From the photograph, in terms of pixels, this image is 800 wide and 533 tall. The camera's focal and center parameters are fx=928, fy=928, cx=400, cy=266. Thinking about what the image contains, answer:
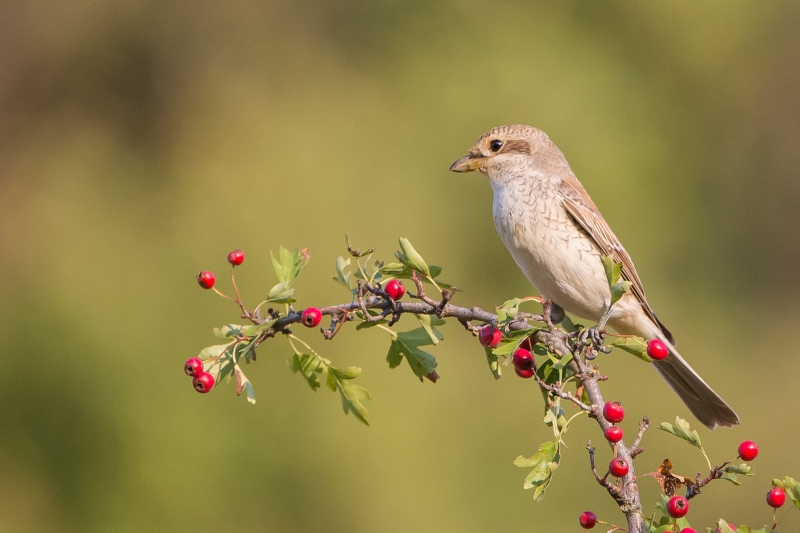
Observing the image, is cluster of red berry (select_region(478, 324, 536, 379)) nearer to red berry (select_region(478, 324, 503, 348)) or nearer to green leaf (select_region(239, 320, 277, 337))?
red berry (select_region(478, 324, 503, 348))

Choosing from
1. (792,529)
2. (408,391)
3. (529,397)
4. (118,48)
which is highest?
(118,48)

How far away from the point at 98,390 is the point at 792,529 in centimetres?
644

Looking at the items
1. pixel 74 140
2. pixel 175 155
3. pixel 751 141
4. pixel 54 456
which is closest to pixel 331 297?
pixel 54 456

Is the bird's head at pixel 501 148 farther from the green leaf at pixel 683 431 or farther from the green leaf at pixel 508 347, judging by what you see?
the green leaf at pixel 683 431

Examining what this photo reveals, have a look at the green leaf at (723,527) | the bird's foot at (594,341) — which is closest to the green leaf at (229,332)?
the bird's foot at (594,341)

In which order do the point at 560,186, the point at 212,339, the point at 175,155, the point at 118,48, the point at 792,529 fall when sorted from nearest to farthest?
the point at 560,186 < the point at 212,339 < the point at 792,529 < the point at 175,155 < the point at 118,48

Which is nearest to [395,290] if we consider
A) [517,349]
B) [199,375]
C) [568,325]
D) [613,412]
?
[517,349]

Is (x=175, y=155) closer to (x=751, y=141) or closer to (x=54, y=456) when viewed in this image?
(x=54, y=456)

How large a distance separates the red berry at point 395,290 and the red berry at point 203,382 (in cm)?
57

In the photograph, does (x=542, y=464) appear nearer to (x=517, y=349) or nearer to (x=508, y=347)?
(x=508, y=347)

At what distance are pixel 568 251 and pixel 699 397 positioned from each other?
0.87 m

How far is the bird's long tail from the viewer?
396 cm

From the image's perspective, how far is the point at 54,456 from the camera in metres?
7.53

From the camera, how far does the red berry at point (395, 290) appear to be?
8.85 ft
